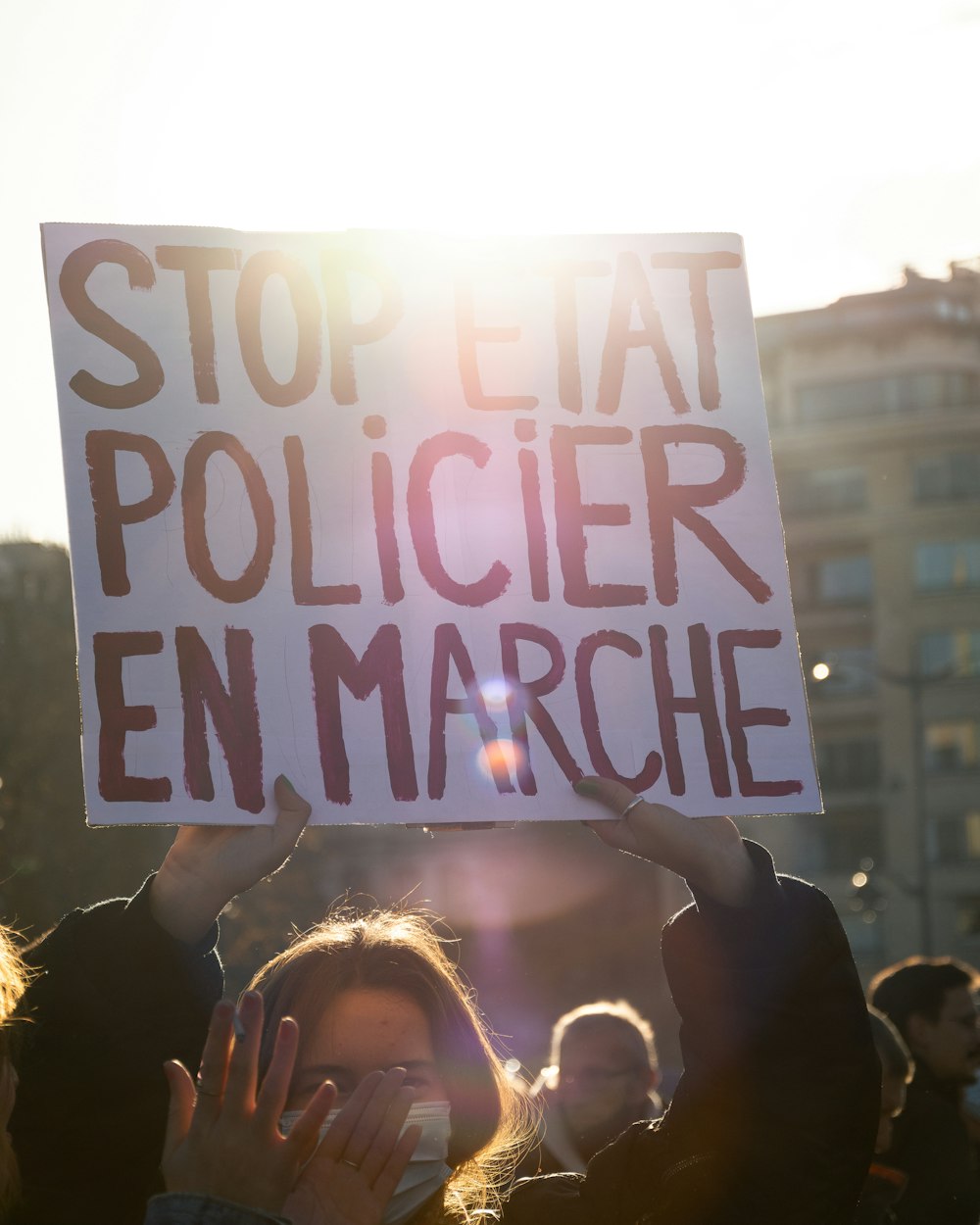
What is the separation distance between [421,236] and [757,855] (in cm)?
125

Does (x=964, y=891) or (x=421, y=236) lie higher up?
(x=421, y=236)

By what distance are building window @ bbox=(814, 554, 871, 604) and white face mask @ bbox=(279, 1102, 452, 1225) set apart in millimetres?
48079

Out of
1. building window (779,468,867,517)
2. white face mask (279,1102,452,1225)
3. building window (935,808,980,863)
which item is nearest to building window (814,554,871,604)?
building window (779,468,867,517)

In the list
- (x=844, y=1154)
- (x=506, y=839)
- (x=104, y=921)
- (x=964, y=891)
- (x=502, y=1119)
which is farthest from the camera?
(x=506, y=839)

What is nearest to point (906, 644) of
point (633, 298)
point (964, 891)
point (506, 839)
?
point (964, 891)

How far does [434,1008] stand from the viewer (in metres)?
2.79

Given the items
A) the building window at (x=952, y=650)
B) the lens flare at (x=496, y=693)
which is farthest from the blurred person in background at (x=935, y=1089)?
the building window at (x=952, y=650)

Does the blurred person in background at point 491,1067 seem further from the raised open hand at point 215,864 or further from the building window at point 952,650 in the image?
the building window at point 952,650

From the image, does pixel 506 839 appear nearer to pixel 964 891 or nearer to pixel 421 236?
pixel 964 891

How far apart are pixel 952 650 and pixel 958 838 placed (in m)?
5.72

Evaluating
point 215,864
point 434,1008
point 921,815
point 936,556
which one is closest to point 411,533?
point 215,864

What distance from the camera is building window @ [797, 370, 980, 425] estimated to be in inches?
1969

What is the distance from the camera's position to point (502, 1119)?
2783 mm

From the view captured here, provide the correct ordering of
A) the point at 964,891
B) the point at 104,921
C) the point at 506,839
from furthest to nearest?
the point at 506,839
the point at 964,891
the point at 104,921
